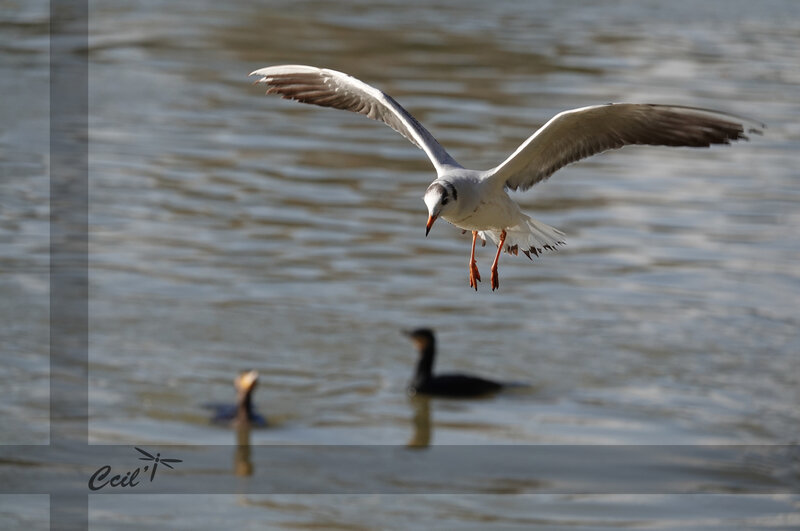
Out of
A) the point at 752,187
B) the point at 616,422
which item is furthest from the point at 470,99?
the point at 616,422

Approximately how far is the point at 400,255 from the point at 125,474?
35.7 feet

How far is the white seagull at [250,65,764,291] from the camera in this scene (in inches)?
326

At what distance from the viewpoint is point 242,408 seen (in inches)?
1078

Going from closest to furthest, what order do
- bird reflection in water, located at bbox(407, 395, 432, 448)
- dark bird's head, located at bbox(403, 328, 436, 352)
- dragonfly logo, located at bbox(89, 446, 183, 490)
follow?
dragonfly logo, located at bbox(89, 446, 183, 490) < dark bird's head, located at bbox(403, 328, 436, 352) < bird reflection in water, located at bbox(407, 395, 432, 448)

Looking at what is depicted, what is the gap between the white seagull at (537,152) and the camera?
8.27m

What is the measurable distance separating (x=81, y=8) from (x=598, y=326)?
31.0 metres

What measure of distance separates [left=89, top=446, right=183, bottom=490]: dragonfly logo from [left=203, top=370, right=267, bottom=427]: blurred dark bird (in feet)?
4.14

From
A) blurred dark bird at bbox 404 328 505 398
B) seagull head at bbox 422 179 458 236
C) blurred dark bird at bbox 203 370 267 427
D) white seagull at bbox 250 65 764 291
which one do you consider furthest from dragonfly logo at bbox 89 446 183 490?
seagull head at bbox 422 179 458 236

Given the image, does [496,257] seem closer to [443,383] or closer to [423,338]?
[423,338]

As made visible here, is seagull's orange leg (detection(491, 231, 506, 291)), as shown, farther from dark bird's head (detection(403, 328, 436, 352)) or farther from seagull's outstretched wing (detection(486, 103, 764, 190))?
dark bird's head (detection(403, 328, 436, 352))

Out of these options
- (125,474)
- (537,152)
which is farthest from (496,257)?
(125,474)

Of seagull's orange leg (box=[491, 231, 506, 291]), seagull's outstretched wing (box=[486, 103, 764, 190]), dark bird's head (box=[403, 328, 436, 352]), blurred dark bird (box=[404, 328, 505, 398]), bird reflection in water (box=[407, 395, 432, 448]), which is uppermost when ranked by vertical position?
seagull's outstretched wing (box=[486, 103, 764, 190])

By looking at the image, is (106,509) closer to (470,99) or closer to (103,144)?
(103,144)

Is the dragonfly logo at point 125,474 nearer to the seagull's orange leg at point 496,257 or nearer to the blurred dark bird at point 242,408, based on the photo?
the blurred dark bird at point 242,408
